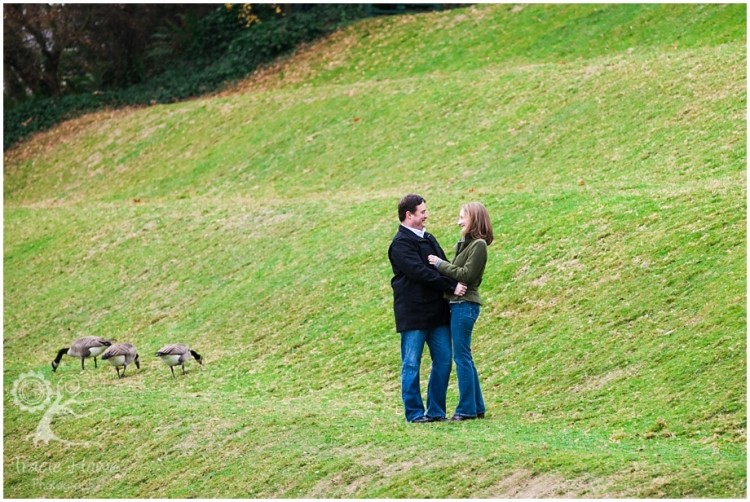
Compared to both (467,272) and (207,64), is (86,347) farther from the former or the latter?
(207,64)

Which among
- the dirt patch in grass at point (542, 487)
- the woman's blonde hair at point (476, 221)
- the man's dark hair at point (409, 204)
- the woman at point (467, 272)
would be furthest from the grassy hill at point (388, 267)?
the man's dark hair at point (409, 204)

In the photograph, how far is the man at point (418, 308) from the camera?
1011 centimetres

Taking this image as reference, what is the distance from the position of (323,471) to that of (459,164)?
1375 centimetres

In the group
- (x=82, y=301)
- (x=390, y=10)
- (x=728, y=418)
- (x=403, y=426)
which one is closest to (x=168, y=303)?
(x=82, y=301)

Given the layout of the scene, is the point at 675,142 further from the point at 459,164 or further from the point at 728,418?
the point at 728,418

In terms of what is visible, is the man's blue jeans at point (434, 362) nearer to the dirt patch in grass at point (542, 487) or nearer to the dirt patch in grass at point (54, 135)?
the dirt patch in grass at point (542, 487)

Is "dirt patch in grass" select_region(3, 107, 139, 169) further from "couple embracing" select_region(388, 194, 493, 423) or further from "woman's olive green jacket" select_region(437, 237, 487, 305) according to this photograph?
"woman's olive green jacket" select_region(437, 237, 487, 305)

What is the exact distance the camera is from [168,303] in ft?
60.8

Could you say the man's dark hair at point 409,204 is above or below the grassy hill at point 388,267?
above

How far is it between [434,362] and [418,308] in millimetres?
607

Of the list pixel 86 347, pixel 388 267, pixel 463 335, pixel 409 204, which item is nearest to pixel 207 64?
pixel 388 267

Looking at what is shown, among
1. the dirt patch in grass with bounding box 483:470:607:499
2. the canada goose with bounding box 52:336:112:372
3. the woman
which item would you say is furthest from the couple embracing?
the canada goose with bounding box 52:336:112:372

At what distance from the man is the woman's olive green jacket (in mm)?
112

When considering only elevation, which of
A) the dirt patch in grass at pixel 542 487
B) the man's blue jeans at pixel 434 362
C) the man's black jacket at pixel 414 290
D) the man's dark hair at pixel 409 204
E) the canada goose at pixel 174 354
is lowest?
the canada goose at pixel 174 354
